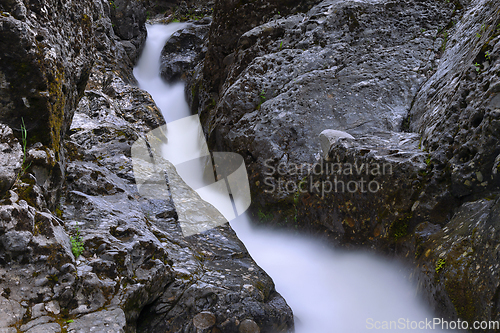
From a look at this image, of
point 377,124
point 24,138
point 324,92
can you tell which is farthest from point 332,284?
point 24,138

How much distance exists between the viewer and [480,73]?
315cm

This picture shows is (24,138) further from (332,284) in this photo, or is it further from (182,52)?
(182,52)

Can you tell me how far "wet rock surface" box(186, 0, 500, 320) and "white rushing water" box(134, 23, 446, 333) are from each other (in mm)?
240

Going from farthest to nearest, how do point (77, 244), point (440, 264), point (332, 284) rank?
point (332, 284), point (440, 264), point (77, 244)

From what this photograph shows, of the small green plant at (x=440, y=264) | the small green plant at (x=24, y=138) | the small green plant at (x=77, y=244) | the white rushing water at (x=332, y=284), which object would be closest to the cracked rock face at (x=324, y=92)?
the white rushing water at (x=332, y=284)

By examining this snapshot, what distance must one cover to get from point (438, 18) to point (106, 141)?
675 centimetres

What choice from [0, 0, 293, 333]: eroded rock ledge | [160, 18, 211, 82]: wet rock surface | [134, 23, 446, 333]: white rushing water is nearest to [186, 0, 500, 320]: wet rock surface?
[134, 23, 446, 333]: white rushing water

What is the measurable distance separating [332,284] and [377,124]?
8.96 ft

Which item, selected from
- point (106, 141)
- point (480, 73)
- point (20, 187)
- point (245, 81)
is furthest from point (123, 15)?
point (480, 73)

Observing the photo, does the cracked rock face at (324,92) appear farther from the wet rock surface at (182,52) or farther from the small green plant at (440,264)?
the wet rock surface at (182,52)

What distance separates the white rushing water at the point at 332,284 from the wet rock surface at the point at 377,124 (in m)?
0.24

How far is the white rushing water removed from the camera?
3.17m

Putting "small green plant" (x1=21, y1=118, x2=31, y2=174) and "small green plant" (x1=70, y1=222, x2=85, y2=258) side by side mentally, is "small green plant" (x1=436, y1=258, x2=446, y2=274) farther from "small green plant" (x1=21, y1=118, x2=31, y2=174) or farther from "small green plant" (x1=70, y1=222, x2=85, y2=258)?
"small green plant" (x1=21, y1=118, x2=31, y2=174)

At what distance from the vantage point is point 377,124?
505cm
